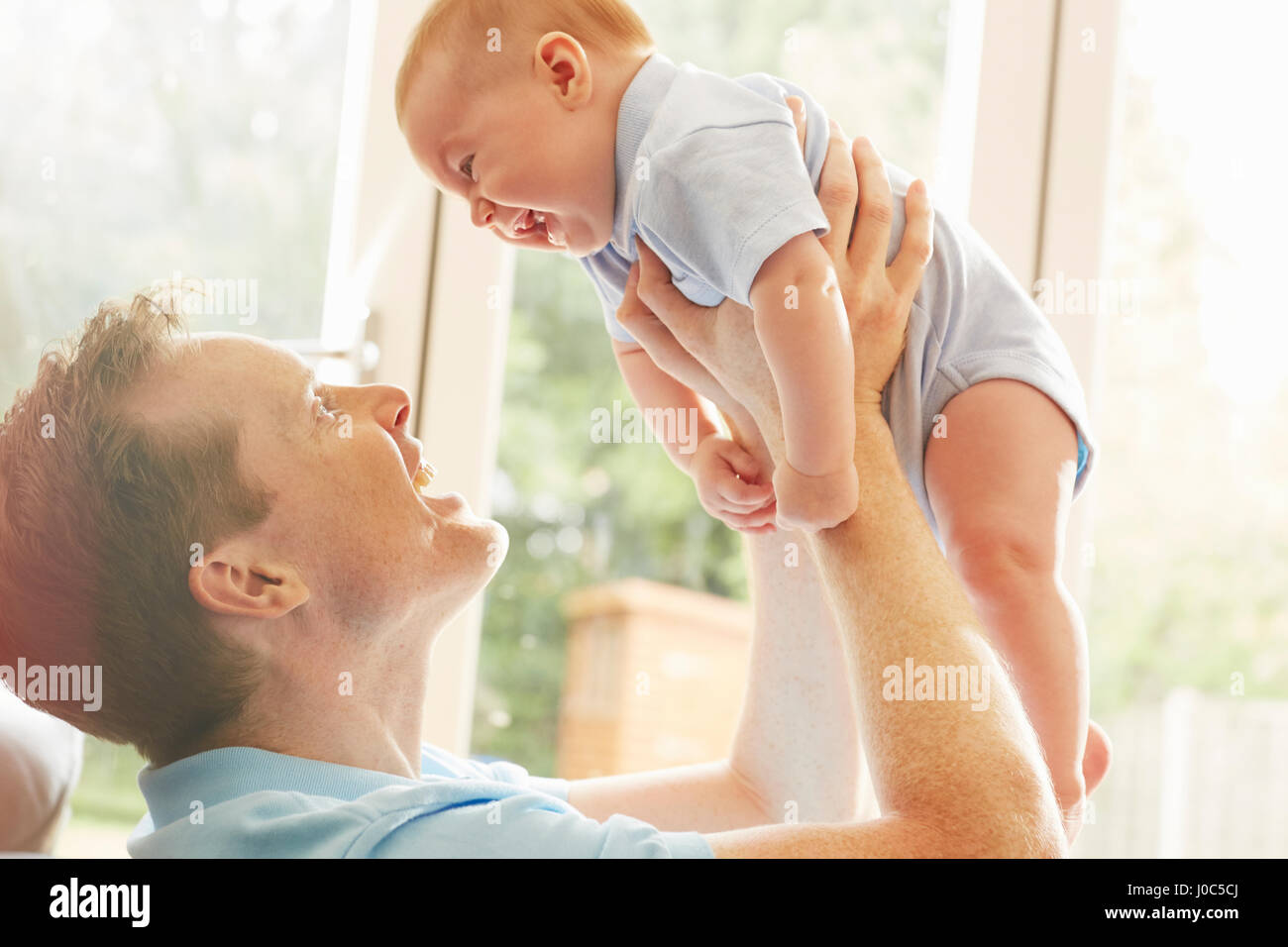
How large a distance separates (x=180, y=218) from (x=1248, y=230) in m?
1.79

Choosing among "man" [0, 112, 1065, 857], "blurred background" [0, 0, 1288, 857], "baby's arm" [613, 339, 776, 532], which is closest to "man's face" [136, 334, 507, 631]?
"man" [0, 112, 1065, 857]

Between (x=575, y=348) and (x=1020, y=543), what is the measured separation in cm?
114

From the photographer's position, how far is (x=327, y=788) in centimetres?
83

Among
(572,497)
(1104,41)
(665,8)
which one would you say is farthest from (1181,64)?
(572,497)

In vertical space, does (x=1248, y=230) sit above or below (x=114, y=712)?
above

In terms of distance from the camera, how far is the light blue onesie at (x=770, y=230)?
895 mm

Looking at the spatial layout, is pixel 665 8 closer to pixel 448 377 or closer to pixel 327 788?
pixel 448 377

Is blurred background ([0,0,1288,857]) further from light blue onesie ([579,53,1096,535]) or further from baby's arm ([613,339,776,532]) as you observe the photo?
light blue onesie ([579,53,1096,535])

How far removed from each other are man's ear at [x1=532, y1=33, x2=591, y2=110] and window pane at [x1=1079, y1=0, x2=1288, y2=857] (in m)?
1.15

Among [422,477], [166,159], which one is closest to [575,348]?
→ [166,159]

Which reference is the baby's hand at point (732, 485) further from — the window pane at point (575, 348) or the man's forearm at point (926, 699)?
the window pane at point (575, 348)

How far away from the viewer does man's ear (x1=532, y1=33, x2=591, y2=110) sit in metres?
1.03

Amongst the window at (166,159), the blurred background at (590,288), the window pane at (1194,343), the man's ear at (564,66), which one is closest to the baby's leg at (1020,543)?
the man's ear at (564,66)

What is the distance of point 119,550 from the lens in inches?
33.9
